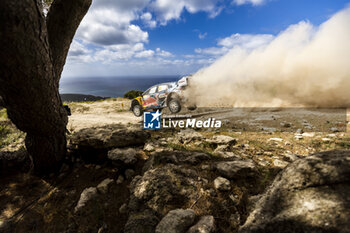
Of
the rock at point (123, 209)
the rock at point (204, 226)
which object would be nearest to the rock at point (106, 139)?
the rock at point (123, 209)

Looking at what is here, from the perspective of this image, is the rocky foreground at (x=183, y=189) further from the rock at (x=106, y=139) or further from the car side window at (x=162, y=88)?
the car side window at (x=162, y=88)

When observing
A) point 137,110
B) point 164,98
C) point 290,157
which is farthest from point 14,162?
point 137,110

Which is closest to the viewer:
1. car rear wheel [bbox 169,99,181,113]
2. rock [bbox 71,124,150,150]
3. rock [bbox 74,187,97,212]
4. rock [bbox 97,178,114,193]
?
rock [bbox 74,187,97,212]

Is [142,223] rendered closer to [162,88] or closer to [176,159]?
[176,159]

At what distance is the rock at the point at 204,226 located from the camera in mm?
1712

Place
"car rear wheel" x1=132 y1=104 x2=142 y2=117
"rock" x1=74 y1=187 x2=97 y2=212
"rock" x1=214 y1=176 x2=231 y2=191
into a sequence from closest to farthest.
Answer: "rock" x1=214 y1=176 x2=231 y2=191, "rock" x1=74 y1=187 x2=97 y2=212, "car rear wheel" x1=132 y1=104 x2=142 y2=117

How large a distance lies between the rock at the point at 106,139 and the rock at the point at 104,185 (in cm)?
104

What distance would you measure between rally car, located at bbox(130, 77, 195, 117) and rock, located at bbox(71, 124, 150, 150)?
16.1 ft

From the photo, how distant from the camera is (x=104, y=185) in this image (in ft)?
9.62

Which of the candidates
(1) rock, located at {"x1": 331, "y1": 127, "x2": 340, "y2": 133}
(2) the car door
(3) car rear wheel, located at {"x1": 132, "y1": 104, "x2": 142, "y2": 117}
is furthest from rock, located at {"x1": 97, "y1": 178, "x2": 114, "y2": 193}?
(3) car rear wheel, located at {"x1": 132, "y1": 104, "x2": 142, "y2": 117}

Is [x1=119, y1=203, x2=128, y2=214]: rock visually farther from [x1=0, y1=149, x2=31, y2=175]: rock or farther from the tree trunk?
[x1=0, y1=149, x2=31, y2=175]: rock

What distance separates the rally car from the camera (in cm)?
919

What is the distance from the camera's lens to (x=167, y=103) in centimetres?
946

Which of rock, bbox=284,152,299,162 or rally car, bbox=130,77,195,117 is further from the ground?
rally car, bbox=130,77,195,117
